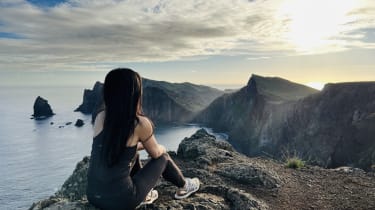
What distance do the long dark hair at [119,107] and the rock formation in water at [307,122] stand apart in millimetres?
23438

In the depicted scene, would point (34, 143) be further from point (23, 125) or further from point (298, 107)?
point (298, 107)

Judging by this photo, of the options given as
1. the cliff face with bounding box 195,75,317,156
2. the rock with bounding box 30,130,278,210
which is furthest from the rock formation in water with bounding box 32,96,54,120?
the rock with bounding box 30,130,278,210

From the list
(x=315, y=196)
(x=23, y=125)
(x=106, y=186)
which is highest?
(x=106, y=186)

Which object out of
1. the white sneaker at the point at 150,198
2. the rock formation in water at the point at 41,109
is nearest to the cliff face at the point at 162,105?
the rock formation in water at the point at 41,109

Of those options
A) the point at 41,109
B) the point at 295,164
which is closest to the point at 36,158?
the point at 295,164

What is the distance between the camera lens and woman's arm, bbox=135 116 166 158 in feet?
18.0

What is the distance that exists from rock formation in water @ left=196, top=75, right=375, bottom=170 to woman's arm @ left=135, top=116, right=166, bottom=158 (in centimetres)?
2246

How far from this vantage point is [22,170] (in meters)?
58.2

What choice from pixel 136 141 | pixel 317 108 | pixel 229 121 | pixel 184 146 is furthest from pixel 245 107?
pixel 136 141

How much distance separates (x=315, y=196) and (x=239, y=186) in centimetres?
207

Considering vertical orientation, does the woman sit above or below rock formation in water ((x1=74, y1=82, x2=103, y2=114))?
above

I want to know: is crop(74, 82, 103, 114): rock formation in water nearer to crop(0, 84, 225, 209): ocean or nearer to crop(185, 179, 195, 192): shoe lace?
crop(0, 84, 225, 209): ocean

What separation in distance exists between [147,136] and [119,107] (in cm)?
77

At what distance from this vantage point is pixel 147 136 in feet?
18.7
